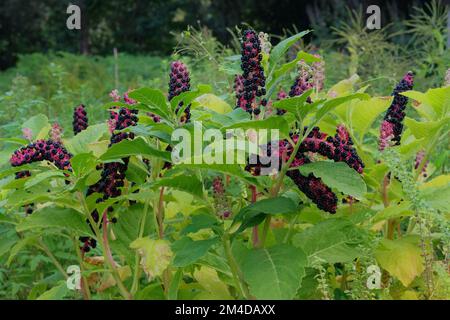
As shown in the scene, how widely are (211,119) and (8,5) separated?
22.1 m

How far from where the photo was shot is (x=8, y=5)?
22.5 m

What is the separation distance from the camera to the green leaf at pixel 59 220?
2.08m

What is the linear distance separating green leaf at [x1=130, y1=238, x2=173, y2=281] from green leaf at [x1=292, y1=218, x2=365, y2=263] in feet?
1.33

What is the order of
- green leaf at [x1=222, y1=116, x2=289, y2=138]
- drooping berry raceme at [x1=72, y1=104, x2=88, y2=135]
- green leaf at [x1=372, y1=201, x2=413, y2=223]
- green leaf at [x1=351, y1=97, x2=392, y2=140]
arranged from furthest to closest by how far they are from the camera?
drooping berry raceme at [x1=72, y1=104, x2=88, y2=135], green leaf at [x1=351, y1=97, x2=392, y2=140], green leaf at [x1=372, y1=201, x2=413, y2=223], green leaf at [x1=222, y1=116, x2=289, y2=138]

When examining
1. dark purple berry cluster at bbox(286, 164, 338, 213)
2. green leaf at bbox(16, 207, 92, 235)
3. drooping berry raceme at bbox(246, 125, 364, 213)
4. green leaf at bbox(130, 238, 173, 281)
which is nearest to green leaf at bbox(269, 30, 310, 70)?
drooping berry raceme at bbox(246, 125, 364, 213)

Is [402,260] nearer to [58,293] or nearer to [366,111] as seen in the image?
[366,111]

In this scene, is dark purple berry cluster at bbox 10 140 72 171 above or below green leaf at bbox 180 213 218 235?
above

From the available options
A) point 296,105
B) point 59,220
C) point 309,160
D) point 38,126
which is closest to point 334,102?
point 296,105

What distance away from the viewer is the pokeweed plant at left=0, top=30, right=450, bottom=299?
5.98 feet

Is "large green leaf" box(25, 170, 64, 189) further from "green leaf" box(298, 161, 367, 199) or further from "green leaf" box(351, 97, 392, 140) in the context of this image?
"green leaf" box(351, 97, 392, 140)

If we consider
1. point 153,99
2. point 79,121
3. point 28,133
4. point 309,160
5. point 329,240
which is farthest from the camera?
point 79,121

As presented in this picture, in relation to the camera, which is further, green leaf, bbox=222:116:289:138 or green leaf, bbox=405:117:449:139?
green leaf, bbox=405:117:449:139

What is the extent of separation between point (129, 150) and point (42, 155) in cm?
32

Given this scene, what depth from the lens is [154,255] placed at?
75.5 inches
